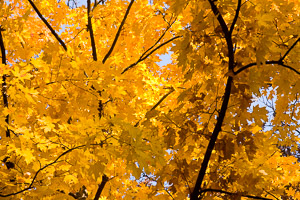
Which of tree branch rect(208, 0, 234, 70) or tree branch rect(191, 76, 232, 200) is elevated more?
tree branch rect(208, 0, 234, 70)

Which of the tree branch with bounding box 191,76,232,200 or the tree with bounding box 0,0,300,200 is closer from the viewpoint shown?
the tree with bounding box 0,0,300,200

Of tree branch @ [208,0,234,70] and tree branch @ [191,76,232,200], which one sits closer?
tree branch @ [208,0,234,70]

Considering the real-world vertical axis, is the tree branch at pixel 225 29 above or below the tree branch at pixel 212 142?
above

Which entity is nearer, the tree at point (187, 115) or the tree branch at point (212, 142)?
the tree at point (187, 115)

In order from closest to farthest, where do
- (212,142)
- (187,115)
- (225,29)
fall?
(225,29) → (212,142) → (187,115)

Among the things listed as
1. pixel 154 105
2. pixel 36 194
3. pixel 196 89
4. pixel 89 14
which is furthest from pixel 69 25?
pixel 36 194

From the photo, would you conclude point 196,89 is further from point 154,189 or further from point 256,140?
point 154,189

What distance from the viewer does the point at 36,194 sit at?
2.59m

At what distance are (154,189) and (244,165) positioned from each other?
0.96 meters

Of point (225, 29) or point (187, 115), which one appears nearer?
point (225, 29)

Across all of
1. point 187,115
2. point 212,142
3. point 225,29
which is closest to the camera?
point 225,29

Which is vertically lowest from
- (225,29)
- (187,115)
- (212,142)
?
(212,142)

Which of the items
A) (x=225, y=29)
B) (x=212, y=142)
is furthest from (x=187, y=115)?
(x=225, y=29)

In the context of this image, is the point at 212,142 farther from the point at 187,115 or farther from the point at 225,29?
the point at 225,29
